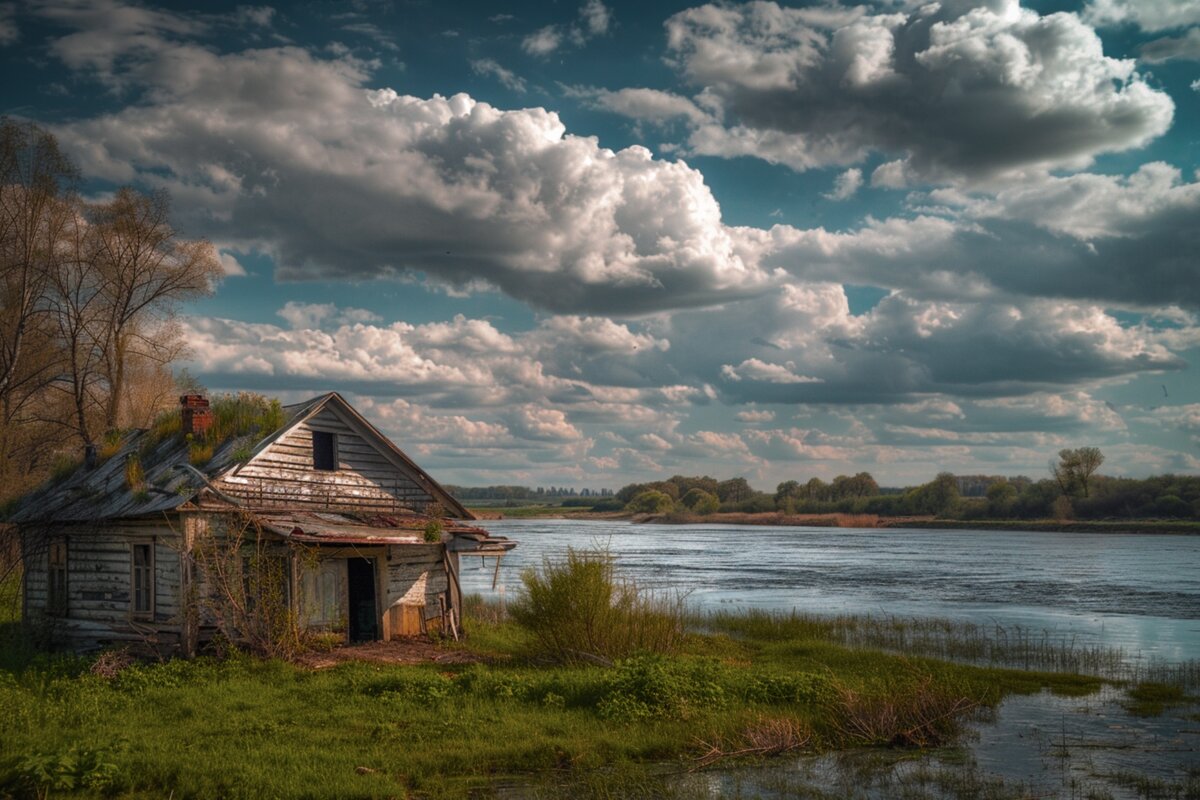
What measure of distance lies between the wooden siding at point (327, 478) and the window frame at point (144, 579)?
2094 millimetres

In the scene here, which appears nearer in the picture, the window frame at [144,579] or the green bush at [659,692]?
the green bush at [659,692]

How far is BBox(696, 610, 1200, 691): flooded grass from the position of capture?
74.8 ft

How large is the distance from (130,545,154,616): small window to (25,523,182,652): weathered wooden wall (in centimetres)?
11

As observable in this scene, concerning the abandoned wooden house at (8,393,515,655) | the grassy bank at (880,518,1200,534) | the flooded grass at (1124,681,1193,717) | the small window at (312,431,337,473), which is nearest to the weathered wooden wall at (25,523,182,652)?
the abandoned wooden house at (8,393,515,655)

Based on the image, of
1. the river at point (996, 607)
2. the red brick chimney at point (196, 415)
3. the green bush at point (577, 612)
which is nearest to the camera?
the river at point (996, 607)

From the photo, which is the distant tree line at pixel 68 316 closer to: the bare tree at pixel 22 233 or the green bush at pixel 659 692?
the bare tree at pixel 22 233

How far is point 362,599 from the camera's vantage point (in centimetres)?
2369

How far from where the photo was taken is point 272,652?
18766 millimetres

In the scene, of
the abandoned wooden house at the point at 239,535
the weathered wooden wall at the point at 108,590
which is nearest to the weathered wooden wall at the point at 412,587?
the abandoned wooden house at the point at 239,535

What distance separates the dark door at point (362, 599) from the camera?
23109mm

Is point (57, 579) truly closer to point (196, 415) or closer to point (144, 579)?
point (144, 579)

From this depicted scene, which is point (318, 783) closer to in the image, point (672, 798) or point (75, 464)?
point (672, 798)

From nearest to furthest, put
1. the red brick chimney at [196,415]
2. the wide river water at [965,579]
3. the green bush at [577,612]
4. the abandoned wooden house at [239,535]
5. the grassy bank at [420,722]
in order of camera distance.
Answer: the grassy bank at [420,722] → the abandoned wooden house at [239,535] → the green bush at [577,612] → the red brick chimney at [196,415] → the wide river water at [965,579]

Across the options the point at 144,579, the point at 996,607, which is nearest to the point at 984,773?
the point at 144,579
